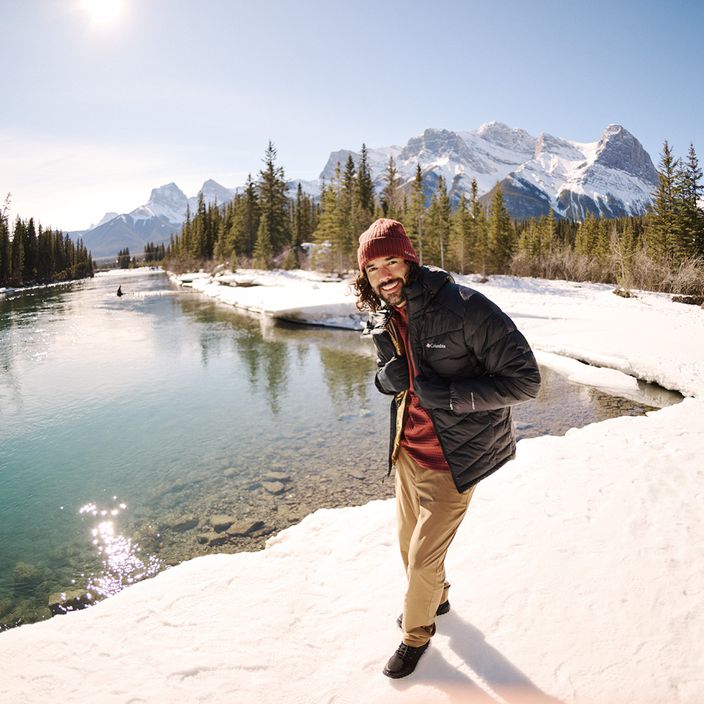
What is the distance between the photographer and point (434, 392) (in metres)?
2.45

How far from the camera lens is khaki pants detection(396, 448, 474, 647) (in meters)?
2.52

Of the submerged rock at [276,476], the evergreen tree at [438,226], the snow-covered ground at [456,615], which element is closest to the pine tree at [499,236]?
the evergreen tree at [438,226]

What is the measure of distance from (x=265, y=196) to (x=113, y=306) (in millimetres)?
32793

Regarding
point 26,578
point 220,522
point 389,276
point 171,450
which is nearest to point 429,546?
point 389,276

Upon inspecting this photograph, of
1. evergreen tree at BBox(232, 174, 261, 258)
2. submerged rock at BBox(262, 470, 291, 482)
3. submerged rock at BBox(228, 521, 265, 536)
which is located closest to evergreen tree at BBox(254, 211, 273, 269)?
evergreen tree at BBox(232, 174, 261, 258)

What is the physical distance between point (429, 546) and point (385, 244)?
175 centimetres

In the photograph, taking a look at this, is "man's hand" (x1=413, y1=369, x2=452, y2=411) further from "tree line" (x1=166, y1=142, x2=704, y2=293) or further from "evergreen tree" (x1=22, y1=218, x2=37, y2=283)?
"evergreen tree" (x1=22, y1=218, x2=37, y2=283)

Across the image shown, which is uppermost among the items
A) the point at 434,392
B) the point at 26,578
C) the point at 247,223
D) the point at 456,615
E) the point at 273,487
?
the point at 247,223

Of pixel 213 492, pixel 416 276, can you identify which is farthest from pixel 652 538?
pixel 213 492

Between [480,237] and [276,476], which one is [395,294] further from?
[480,237]

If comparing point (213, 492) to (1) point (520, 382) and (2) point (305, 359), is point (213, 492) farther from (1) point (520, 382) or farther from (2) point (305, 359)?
(2) point (305, 359)

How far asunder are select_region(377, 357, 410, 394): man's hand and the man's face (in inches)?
14.5

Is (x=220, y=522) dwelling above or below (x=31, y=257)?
below

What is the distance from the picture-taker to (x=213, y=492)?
6.82 m
